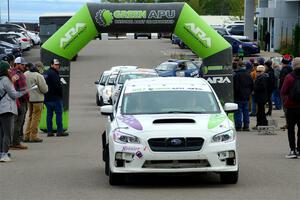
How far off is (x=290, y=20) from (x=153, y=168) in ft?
166

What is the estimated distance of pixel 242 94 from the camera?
2223 centimetres

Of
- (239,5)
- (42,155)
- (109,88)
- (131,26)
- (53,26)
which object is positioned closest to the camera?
(42,155)

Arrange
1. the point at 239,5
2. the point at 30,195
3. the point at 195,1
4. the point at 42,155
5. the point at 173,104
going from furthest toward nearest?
1. the point at 195,1
2. the point at 239,5
3. the point at 42,155
4. the point at 173,104
5. the point at 30,195

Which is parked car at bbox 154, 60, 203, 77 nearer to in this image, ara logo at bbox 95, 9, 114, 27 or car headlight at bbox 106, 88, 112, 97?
car headlight at bbox 106, 88, 112, 97

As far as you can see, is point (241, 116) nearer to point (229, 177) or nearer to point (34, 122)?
point (34, 122)

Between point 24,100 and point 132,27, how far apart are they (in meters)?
4.85

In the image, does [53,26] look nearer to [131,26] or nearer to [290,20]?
[290,20]

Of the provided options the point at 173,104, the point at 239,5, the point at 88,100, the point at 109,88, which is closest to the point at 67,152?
the point at 173,104

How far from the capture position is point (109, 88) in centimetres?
3167

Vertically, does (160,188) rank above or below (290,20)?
below

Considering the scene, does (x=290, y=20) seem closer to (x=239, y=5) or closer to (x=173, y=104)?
(x=239, y=5)

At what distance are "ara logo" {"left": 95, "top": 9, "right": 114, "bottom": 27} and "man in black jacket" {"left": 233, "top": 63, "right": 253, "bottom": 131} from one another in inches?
150

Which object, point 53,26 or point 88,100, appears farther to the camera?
point 53,26

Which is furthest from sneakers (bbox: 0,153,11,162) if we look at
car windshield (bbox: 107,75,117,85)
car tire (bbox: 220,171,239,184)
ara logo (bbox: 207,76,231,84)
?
car windshield (bbox: 107,75,117,85)
